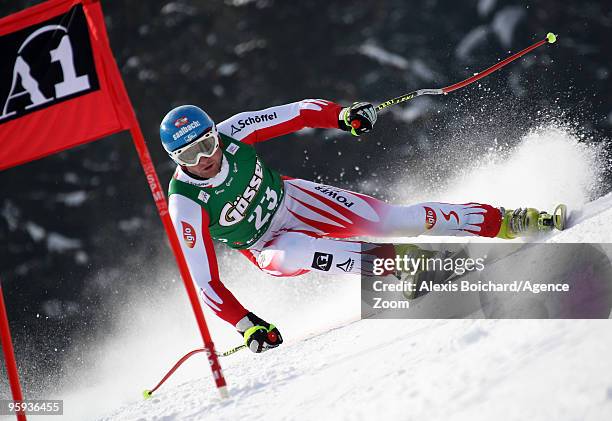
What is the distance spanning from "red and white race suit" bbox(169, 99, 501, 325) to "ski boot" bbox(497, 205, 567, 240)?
5 centimetres

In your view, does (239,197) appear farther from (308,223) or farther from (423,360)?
(423,360)

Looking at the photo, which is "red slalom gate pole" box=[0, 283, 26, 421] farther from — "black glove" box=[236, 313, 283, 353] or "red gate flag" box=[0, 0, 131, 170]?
"black glove" box=[236, 313, 283, 353]

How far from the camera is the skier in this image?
402 cm

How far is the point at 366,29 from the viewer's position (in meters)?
12.5

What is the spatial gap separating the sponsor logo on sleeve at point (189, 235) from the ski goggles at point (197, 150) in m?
0.32

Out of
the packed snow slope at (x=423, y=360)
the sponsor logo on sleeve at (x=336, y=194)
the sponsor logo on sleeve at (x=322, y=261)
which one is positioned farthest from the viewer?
the sponsor logo on sleeve at (x=336, y=194)

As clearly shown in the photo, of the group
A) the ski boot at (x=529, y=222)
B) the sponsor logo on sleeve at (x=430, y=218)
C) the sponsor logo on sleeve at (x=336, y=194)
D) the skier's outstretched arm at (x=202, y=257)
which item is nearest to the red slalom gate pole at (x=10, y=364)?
the skier's outstretched arm at (x=202, y=257)

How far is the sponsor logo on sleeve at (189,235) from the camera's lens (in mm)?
4008

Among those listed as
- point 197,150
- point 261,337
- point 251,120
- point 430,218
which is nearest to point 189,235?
point 197,150

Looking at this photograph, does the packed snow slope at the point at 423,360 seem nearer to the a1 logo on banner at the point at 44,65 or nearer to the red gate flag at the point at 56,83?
the red gate flag at the point at 56,83

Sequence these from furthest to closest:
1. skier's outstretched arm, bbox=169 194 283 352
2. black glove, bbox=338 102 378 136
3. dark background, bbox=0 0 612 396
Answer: dark background, bbox=0 0 612 396 → black glove, bbox=338 102 378 136 → skier's outstretched arm, bbox=169 194 283 352

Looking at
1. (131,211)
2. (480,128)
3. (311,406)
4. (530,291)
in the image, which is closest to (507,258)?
(530,291)

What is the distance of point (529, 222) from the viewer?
409 centimetres

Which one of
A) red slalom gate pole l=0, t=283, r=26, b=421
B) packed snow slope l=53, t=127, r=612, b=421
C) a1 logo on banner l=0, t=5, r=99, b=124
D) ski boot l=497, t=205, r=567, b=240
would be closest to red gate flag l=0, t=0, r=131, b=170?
a1 logo on banner l=0, t=5, r=99, b=124
